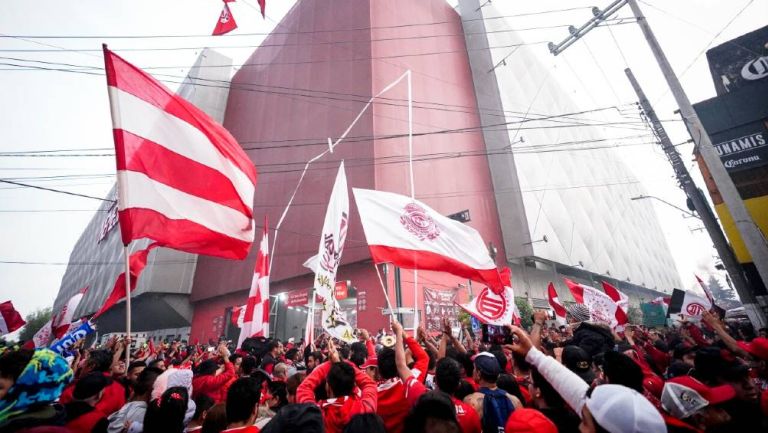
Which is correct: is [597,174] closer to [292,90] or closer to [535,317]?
[292,90]

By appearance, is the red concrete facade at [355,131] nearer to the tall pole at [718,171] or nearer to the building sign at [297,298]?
the building sign at [297,298]

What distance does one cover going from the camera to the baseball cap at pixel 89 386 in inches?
108

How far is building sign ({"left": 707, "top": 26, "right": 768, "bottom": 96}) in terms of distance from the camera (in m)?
11.9

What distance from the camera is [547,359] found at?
2.17 meters

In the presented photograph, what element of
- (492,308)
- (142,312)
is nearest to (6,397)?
(492,308)

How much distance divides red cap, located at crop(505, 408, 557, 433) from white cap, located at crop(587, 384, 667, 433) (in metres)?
0.23

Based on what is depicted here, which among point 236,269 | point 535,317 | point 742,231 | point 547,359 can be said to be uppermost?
point 236,269

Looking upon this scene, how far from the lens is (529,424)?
1646 millimetres

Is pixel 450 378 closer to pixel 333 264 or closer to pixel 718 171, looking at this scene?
pixel 333 264

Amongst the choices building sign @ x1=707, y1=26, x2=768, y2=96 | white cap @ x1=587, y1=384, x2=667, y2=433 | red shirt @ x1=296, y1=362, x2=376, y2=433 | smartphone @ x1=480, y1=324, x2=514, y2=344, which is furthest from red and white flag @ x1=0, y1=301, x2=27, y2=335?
building sign @ x1=707, y1=26, x2=768, y2=96

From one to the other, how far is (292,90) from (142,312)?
720 inches

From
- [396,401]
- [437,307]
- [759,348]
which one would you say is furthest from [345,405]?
[437,307]

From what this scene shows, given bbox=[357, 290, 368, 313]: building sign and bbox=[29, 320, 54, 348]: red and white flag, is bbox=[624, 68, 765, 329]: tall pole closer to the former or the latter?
bbox=[357, 290, 368, 313]: building sign

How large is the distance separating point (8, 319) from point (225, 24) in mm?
9124
